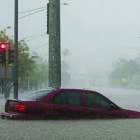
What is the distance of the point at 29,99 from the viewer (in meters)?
20.2

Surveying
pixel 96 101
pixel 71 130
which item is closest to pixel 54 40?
pixel 96 101

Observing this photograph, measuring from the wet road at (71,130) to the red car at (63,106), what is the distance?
0.56m

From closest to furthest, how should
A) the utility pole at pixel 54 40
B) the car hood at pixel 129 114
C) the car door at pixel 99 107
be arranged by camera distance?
the car door at pixel 99 107 → the car hood at pixel 129 114 → the utility pole at pixel 54 40

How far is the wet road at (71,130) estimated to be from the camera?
14.3 meters

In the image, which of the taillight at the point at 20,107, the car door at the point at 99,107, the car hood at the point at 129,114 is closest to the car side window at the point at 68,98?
the car door at the point at 99,107

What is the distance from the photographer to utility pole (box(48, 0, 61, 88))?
91.4ft

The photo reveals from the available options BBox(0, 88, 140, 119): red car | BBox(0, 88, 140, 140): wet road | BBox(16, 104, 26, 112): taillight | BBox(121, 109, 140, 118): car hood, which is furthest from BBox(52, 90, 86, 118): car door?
BBox(121, 109, 140, 118): car hood

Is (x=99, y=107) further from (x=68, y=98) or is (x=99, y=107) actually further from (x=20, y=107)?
(x=20, y=107)

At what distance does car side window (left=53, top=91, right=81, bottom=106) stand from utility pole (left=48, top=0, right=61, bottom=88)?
7.46 metres

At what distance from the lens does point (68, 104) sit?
20.5 meters

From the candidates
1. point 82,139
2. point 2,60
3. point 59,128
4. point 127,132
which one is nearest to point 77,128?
point 59,128

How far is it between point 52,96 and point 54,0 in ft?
27.8

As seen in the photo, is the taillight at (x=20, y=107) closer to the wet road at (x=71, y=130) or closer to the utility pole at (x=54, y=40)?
the wet road at (x=71, y=130)

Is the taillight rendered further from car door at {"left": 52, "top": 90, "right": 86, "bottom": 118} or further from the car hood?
the car hood
